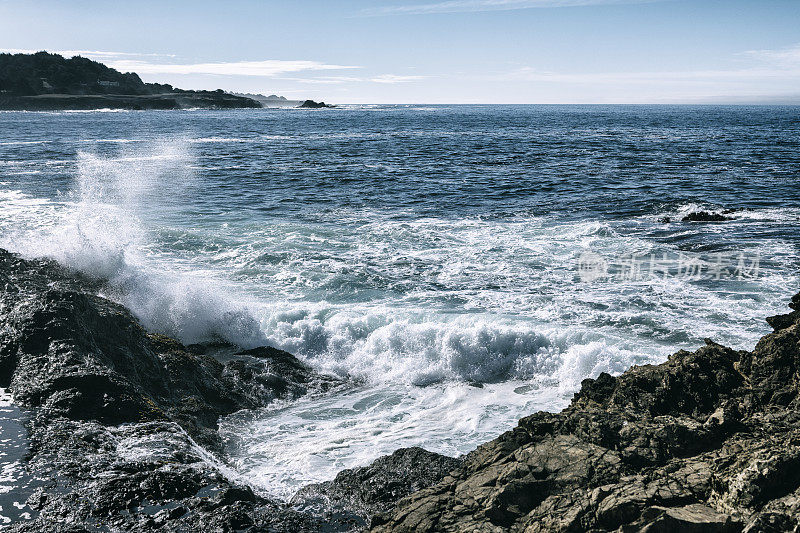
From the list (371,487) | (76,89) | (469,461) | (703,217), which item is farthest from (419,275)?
(76,89)

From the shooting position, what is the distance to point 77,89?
14488 cm

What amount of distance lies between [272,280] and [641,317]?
26.0 feet

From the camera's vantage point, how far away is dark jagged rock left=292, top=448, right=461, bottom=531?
202 inches

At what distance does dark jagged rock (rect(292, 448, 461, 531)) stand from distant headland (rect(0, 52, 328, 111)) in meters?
146

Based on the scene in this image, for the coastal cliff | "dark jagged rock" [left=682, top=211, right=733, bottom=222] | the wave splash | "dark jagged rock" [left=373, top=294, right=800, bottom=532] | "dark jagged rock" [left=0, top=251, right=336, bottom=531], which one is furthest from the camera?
the coastal cliff

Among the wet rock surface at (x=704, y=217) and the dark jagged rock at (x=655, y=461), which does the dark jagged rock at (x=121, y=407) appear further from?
the wet rock surface at (x=704, y=217)

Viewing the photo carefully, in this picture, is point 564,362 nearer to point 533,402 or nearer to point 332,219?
point 533,402

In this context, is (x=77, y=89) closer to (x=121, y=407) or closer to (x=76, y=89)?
(x=76, y=89)

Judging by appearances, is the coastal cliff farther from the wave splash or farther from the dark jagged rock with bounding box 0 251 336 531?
the dark jagged rock with bounding box 0 251 336 531

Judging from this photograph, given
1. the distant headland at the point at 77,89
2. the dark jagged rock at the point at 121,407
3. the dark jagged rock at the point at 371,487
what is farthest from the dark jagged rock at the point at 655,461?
the distant headland at the point at 77,89

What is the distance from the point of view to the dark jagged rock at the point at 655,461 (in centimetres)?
340

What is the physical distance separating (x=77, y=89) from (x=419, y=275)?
6396 inches

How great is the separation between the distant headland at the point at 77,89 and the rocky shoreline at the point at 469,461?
471ft

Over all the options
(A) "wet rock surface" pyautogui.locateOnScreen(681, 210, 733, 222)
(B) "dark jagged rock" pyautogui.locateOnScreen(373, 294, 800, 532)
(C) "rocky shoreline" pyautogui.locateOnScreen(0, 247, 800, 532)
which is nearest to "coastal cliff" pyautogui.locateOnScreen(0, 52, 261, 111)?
(A) "wet rock surface" pyautogui.locateOnScreen(681, 210, 733, 222)
